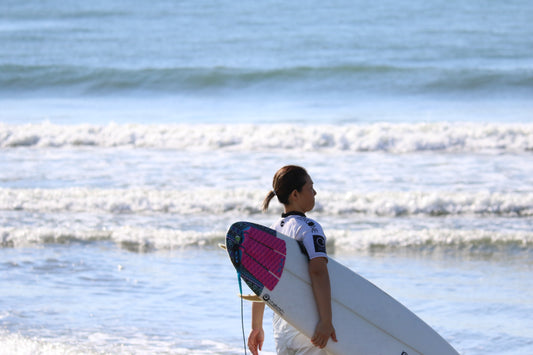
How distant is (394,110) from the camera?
15.4 meters

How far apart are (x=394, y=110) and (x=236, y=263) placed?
1288 centimetres

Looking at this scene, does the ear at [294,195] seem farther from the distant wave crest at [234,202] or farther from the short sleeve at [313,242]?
the distant wave crest at [234,202]

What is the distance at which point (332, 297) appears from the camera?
3.03 m

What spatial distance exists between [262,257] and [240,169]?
740 centimetres

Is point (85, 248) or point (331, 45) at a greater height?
point (331, 45)

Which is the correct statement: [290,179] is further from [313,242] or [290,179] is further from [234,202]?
[234,202]

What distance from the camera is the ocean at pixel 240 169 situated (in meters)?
4.98

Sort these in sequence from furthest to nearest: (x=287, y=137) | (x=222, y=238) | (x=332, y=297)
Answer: (x=287, y=137), (x=222, y=238), (x=332, y=297)

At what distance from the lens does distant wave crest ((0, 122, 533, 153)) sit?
11469mm

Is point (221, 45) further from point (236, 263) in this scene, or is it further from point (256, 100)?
point (236, 263)

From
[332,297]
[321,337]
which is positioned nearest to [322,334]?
[321,337]

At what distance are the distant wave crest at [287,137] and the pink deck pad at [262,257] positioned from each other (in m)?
8.73

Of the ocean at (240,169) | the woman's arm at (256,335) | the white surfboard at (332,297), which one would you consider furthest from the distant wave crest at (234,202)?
the woman's arm at (256,335)

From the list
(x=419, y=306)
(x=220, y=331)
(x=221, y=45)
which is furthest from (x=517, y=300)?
(x=221, y=45)
